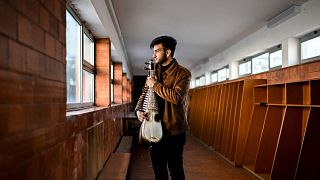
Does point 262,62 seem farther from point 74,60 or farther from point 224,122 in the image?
point 74,60

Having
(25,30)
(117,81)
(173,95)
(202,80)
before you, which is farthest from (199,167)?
(202,80)

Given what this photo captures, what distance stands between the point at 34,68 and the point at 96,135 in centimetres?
230

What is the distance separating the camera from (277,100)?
14.9 ft

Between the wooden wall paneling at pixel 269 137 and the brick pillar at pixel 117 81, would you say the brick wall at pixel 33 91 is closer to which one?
the wooden wall paneling at pixel 269 137

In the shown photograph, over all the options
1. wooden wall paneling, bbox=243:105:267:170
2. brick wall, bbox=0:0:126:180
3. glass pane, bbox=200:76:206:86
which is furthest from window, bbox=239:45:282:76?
brick wall, bbox=0:0:126:180

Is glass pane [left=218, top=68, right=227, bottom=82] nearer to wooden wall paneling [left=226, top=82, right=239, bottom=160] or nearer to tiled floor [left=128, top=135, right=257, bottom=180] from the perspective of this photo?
tiled floor [left=128, top=135, right=257, bottom=180]

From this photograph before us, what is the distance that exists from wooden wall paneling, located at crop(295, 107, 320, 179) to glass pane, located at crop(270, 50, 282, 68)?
2.85 metres

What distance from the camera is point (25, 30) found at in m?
1.29

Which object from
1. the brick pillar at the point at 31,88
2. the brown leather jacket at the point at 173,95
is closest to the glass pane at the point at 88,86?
the brown leather jacket at the point at 173,95

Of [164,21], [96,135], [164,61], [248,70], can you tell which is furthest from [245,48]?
[164,61]

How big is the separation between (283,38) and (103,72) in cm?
334

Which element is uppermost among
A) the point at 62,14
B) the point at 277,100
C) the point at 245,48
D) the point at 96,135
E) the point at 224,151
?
the point at 245,48

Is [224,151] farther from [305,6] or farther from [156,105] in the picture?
[156,105]

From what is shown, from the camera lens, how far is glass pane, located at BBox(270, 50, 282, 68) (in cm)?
604
